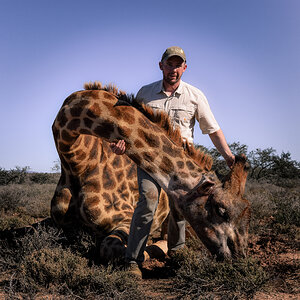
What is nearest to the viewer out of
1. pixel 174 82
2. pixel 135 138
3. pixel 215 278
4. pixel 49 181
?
pixel 215 278

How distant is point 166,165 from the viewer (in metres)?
3.36

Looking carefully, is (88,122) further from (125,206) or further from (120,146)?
(125,206)

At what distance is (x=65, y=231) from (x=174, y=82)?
242 cm

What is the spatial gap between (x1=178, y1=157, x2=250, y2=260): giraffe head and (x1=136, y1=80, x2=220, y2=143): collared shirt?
0.91 metres

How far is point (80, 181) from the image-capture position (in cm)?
420

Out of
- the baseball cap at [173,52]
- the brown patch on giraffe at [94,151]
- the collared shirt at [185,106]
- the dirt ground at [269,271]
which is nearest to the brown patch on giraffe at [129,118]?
the collared shirt at [185,106]


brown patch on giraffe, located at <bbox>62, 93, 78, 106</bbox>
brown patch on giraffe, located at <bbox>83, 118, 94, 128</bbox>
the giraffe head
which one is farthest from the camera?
brown patch on giraffe, located at <bbox>62, 93, 78, 106</bbox>

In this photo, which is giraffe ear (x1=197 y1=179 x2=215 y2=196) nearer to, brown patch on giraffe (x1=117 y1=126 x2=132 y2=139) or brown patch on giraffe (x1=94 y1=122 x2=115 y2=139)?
brown patch on giraffe (x1=117 y1=126 x2=132 y2=139)

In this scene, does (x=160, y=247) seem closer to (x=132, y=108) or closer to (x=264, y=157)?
(x=132, y=108)

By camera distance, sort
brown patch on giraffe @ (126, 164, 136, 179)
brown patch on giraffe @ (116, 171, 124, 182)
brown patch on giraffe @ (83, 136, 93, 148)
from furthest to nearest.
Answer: brown patch on giraffe @ (126, 164, 136, 179) → brown patch on giraffe @ (116, 171, 124, 182) → brown patch on giraffe @ (83, 136, 93, 148)

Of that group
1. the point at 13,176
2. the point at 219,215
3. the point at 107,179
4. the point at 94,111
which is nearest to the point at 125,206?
the point at 107,179

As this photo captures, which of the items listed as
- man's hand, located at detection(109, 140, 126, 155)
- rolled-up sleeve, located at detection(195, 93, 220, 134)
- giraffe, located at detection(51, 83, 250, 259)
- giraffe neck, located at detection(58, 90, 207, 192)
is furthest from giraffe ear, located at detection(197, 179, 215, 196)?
rolled-up sleeve, located at detection(195, 93, 220, 134)

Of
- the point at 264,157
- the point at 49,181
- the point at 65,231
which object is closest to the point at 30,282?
the point at 65,231

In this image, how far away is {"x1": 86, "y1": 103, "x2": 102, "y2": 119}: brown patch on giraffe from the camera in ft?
11.4
